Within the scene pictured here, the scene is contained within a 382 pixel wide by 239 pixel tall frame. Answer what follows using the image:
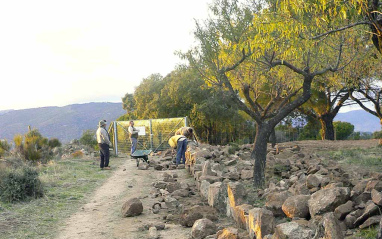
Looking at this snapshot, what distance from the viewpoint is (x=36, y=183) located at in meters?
9.70

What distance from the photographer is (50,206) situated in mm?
8914

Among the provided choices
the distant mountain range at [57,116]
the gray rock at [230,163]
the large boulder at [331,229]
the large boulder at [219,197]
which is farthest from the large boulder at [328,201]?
the distant mountain range at [57,116]

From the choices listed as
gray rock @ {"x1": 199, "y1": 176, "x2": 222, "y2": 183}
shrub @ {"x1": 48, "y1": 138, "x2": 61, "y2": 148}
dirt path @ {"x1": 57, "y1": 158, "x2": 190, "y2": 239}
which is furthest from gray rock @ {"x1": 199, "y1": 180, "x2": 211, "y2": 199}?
shrub @ {"x1": 48, "y1": 138, "x2": 61, "y2": 148}

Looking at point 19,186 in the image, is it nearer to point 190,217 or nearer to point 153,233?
point 153,233

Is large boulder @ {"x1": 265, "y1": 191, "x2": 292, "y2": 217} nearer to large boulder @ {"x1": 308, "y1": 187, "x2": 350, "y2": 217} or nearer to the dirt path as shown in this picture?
large boulder @ {"x1": 308, "y1": 187, "x2": 350, "y2": 217}

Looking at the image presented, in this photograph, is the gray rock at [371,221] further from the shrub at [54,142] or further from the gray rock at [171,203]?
the shrub at [54,142]

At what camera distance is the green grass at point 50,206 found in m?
7.16

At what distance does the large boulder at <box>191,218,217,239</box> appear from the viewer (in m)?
6.02

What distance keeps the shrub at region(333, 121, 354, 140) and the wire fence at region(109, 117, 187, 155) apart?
50.0 feet

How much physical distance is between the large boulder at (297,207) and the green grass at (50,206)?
395 cm

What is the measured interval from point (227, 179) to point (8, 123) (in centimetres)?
9163

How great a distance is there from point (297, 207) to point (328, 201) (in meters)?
0.51

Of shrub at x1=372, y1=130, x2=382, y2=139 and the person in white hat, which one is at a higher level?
the person in white hat

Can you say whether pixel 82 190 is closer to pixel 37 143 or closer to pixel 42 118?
pixel 37 143
